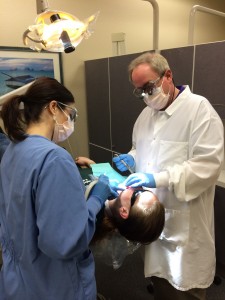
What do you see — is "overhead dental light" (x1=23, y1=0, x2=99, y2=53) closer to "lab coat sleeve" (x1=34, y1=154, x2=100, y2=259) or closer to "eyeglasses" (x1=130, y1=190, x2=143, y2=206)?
"lab coat sleeve" (x1=34, y1=154, x2=100, y2=259)

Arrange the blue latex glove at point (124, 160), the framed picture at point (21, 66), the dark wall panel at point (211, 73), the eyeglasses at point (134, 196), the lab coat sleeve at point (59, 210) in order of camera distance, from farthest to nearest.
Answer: the framed picture at point (21, 66) → the dark wall panel at point (211, 73) → the blue latex glove at point (124, 160) → the eyeglasses at point (134, 196) → the lab coat sleeve at point (59, 210)

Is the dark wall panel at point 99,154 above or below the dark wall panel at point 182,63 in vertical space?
below

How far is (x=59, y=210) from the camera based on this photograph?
0.84m

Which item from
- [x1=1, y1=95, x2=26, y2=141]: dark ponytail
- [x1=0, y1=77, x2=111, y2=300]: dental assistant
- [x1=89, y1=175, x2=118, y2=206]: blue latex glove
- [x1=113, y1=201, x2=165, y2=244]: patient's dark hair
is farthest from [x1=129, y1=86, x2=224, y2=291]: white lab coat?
[x1=1, y1=95, x2=26, y2=141]: dark ponytail

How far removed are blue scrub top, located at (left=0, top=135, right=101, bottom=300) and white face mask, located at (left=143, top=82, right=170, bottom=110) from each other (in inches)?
26.8

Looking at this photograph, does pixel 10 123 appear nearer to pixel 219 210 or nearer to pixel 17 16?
pixel 219 210

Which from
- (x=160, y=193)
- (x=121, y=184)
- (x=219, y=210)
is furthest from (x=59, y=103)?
(x=219, y=210)

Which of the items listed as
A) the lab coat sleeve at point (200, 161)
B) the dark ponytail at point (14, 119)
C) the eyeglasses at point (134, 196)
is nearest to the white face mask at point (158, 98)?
the lab coat sleeve at point (200, 161)

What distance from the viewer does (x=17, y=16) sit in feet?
8.77

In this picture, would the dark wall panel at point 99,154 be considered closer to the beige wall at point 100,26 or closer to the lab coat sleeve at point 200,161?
the beige wall at point 100,26

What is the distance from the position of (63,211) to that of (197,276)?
3.20 ft

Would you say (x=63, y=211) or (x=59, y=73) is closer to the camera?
(x=63, y=211)

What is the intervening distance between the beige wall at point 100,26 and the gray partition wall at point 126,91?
137 millimetres

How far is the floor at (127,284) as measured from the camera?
1995 mm
